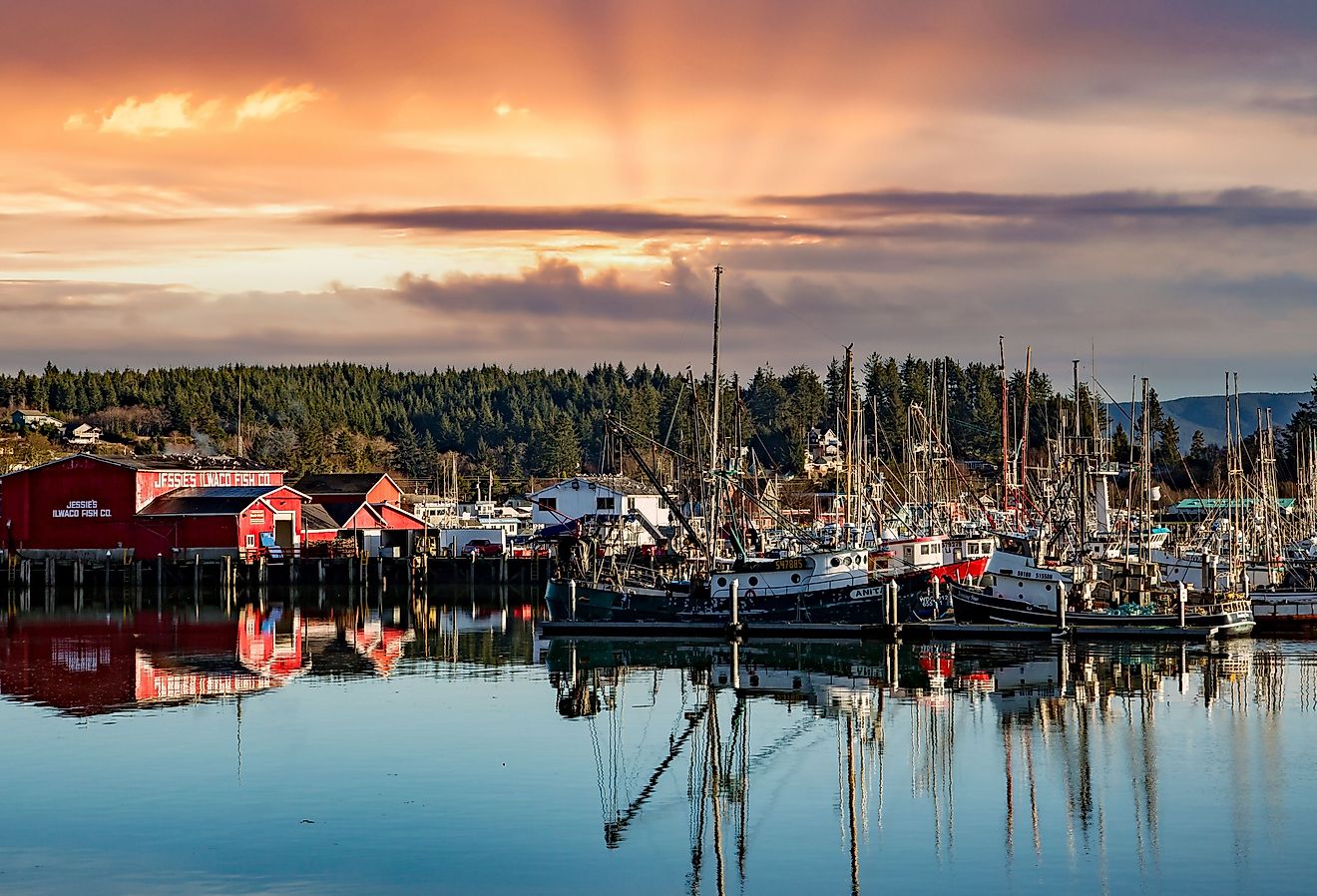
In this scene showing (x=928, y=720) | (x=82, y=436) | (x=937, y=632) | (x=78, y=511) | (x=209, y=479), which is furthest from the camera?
(x=82, y=436)

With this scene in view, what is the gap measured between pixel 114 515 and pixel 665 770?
6657 centimetres

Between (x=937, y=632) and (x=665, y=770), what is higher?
(x=937, y=632)

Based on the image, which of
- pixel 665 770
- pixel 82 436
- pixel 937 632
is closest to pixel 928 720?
pixel 665 770

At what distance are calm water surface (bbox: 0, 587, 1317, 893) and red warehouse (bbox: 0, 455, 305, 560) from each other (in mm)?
35718

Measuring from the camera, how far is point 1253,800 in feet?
108

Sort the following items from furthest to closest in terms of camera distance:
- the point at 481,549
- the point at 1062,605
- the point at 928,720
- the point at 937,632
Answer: the point at 481,549
the point at 937,632
the point at 1062,605
the point at 928,720

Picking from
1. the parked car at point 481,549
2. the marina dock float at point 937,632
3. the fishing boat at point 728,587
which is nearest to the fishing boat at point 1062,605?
the marina dock float at point 937,632

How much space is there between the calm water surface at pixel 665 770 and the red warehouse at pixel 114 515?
1406 inches

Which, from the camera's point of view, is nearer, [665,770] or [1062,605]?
[665,770]

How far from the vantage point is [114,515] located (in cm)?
9606

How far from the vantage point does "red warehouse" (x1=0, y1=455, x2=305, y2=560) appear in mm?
95562

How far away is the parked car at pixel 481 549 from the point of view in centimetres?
10119

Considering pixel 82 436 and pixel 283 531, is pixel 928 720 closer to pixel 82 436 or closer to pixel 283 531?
pixel 283 531

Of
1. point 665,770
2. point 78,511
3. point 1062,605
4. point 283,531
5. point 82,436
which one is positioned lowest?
point 665,770
